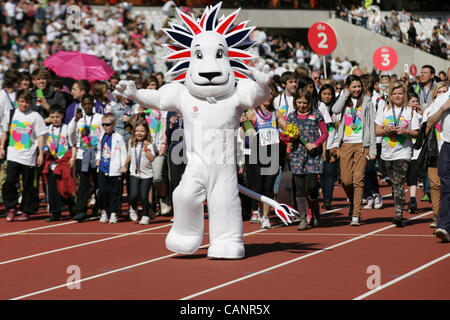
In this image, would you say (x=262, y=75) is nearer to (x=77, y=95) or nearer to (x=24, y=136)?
(x=24, y=136)

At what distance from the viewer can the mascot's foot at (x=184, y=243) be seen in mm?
9438

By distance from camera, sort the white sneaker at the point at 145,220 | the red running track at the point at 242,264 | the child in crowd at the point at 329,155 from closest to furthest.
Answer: the red running track at the point at 242,264 → the white sneaker at the point at 145,220 → the child in crowd at the point at 329,155

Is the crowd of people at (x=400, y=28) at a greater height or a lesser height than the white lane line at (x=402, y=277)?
greater

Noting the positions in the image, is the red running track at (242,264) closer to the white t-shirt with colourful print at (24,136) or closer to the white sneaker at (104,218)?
the white sneaker at (104,218)

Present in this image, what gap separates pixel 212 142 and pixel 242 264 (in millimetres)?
1431

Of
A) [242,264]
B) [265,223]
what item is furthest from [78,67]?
[242,264]

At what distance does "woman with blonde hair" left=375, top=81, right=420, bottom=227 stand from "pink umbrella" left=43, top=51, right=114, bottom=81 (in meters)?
6.31

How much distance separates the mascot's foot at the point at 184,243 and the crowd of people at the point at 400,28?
26179mm

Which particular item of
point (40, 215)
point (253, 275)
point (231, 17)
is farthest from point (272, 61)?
point (253, 275)

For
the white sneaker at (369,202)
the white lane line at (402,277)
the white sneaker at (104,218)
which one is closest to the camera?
the white lane line at (402,277)

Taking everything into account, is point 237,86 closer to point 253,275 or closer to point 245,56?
point 245,56

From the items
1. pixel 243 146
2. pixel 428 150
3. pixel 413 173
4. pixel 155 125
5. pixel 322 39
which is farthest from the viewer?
pixel 322 39

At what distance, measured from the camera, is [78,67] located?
53.2ft

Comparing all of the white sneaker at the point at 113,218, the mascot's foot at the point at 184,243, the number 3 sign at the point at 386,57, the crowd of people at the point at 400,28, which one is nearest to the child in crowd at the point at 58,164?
the white sneaker at the point at 113,218
